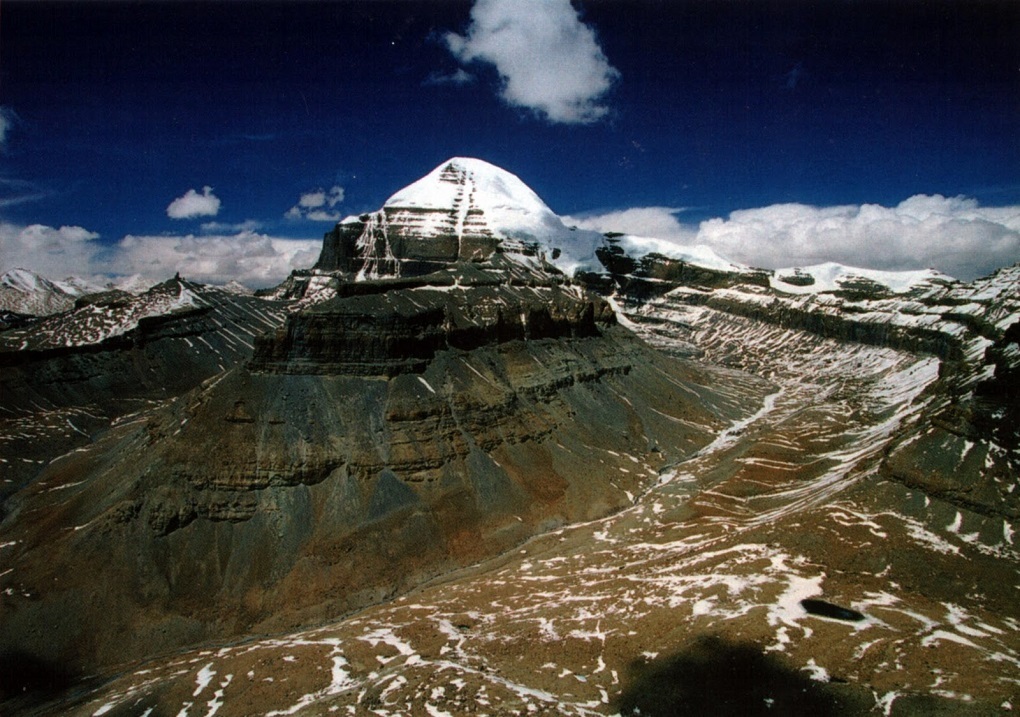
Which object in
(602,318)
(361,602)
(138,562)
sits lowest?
(361,602)

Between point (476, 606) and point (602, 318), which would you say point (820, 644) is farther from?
point (602, 318)

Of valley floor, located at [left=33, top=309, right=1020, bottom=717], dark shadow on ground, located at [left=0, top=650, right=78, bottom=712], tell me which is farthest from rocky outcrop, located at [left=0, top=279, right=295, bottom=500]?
valley floor, located at [left=33, top=309, right=1020, bottom=717]

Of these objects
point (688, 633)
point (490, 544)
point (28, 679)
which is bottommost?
point (28, 679)

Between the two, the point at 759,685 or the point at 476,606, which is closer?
the point at 759,685

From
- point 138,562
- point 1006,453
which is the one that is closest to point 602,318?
point 1006,453

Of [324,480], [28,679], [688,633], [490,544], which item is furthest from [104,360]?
[688,633]

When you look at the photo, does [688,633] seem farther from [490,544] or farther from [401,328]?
[401,328]

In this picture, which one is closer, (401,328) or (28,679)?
(28,679)
